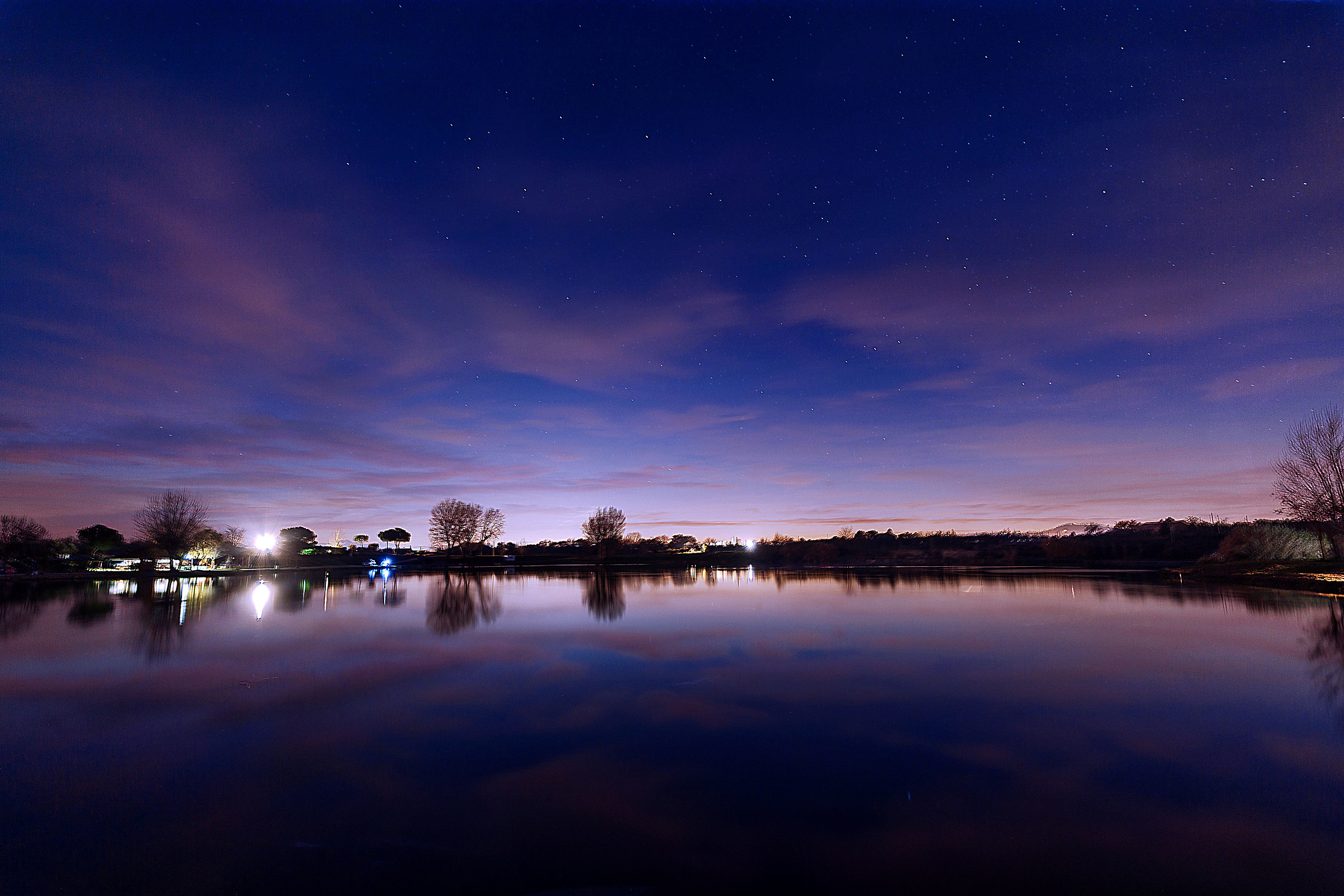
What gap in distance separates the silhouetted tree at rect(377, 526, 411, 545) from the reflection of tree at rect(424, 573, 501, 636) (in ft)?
550

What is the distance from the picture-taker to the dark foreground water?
18.2 feet

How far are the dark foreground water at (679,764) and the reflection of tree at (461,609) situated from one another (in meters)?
4.15

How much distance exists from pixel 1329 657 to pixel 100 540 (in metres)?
148

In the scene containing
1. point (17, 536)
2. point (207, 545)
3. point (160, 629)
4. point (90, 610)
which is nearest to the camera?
point (160, 629)

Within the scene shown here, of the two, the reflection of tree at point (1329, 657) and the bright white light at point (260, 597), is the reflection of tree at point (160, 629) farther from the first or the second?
the reflection of tree at point (1329, 657)

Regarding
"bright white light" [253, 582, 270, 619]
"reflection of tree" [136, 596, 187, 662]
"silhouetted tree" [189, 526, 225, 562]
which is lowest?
"bright white light" [253, 582, 270, 619]

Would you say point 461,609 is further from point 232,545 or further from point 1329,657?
point 232,545

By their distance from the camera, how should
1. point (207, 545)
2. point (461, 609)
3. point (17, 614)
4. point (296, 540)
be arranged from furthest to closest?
point (296, 540), point (207, 545), point (461, 609), point (17, 614)

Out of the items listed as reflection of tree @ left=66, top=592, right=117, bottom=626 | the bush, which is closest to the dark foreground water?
reflection of tree @ left=66, top=592, right=117, bottom=626

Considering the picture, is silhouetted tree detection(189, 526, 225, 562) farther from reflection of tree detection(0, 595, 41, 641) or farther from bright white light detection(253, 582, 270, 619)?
reflection of tree detection(0, 595, 41, 641)

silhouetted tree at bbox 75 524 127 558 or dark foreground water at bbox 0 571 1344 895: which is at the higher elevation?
silhouetted tree at bbox 75 524 127 558

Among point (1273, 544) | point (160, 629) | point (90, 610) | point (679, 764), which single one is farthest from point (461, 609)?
point (1273, 544)

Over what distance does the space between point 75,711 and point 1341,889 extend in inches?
740

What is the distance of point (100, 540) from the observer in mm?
100500
